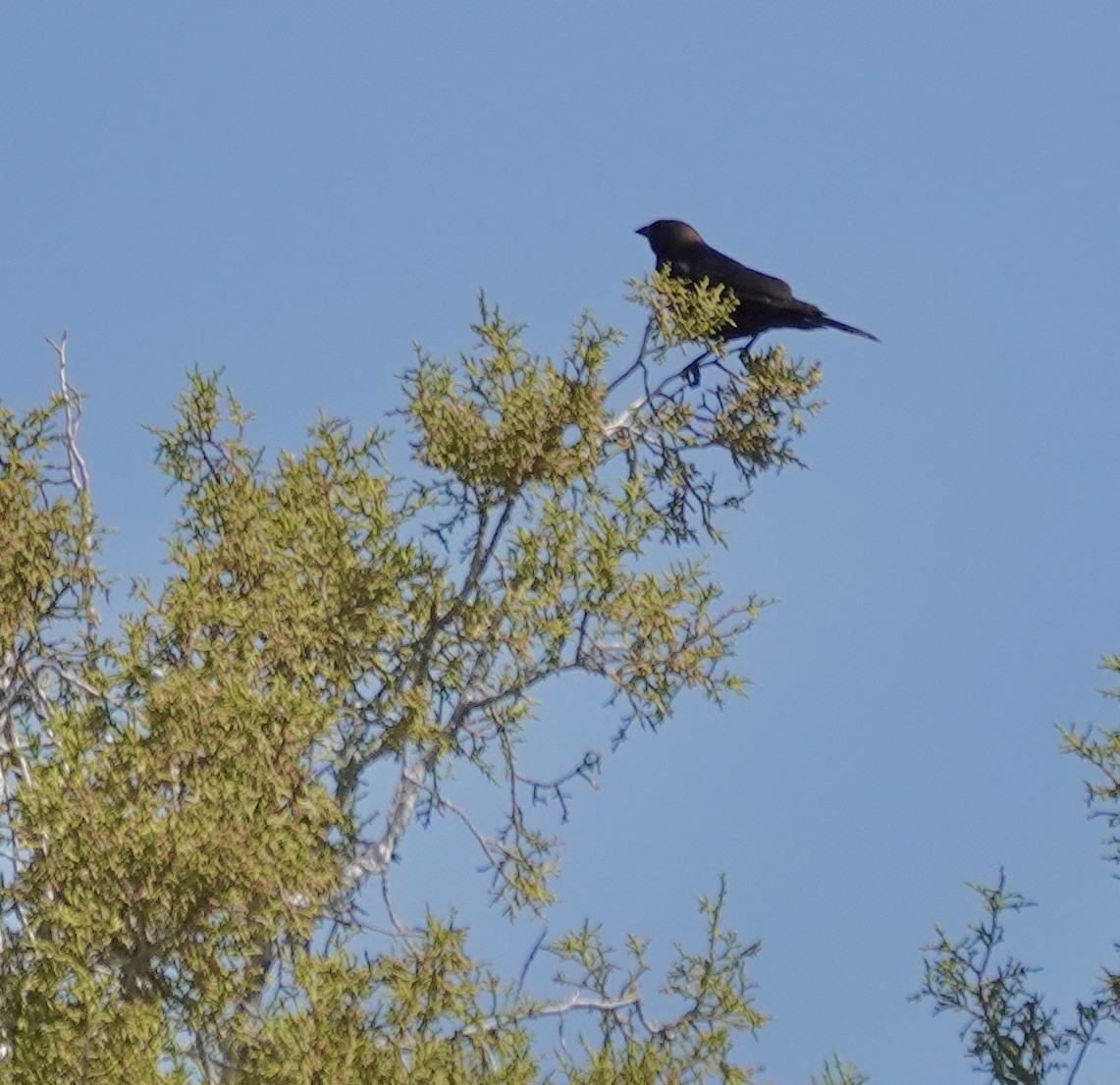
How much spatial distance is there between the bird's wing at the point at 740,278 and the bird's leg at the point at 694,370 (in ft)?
6.43

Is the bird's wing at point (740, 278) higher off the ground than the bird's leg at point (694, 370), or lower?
higher

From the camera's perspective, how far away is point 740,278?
1527cm

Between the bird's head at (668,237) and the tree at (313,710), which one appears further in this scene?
the bird's head at (668,237)

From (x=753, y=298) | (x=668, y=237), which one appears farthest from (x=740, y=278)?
(x=668, y=237)

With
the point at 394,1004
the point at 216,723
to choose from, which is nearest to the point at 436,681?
the point at 216,723

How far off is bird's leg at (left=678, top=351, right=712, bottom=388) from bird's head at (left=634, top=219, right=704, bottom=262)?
3.73 meters

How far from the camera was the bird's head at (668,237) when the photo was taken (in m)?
16.8

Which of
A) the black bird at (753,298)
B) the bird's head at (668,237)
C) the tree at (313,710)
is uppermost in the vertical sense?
the bird's head at (668,237)

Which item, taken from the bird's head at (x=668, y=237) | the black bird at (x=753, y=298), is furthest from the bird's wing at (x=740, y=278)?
the bird's head at (x=668, y=237)

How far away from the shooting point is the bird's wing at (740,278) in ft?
49.2

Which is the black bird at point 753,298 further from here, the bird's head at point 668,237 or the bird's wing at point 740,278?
the bird's head at point 668,237

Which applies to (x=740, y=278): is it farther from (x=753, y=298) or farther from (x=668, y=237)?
(x=668, y=237)

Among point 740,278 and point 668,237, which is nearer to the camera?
point 740,278

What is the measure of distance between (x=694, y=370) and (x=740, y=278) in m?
2.40
